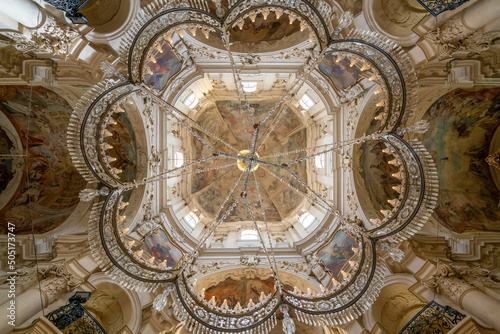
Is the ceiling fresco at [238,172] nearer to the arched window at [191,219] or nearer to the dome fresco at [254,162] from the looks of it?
the arched window at [191,219]

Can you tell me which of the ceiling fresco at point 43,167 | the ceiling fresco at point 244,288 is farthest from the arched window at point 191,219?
the ceiling fresco at point 43,167

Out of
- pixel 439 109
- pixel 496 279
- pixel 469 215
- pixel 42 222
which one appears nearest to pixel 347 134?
pixel 439 109

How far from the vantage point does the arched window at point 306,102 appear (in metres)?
10.8

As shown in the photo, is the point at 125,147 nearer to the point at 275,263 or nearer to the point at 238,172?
the point at 275,263

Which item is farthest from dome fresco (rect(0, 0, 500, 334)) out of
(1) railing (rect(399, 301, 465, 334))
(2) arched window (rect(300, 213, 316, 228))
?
(2) arched window (rect(300, 213, 316, 228))

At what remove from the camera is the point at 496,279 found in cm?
664

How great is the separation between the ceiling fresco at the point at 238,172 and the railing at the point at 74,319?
757 centimetres

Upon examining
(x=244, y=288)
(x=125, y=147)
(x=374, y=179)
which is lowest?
(x=244, y=288)

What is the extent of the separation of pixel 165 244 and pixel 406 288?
7.72 m

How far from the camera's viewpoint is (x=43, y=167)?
337 inches

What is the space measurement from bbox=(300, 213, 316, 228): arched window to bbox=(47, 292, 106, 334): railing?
8.31 m

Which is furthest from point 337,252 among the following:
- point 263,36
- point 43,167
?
point 43,167

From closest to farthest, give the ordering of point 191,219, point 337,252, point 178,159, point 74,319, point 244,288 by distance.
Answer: point 74,319 < point 337,252 < point 244,288 < point 178,159 < point 191,219

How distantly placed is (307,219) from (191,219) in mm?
5291
